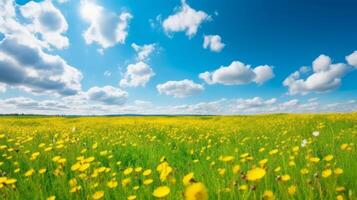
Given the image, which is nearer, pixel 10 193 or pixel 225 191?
pixel 225 191

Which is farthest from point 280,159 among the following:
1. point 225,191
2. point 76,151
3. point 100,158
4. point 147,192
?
point 76,151

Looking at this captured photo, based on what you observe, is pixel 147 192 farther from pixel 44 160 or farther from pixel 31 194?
pixel 44 160

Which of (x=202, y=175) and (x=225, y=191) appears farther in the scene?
(x=202, y=175)

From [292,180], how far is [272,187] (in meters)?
0.29

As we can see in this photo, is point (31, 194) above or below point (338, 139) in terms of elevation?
below

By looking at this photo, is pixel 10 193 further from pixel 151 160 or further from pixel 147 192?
pixel 151 160

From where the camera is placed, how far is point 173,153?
5629mm

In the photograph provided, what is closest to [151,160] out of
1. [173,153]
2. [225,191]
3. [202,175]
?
[173,153]

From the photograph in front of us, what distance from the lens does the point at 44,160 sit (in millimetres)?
5117

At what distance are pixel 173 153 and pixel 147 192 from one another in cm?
287

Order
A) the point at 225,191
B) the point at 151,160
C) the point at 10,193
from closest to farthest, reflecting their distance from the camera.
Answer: the point at 225,191 → the point at 10,193 → the point at 151,160

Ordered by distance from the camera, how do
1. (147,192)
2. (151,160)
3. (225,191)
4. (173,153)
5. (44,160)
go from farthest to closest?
(173,153)
(44,160)
(151,160)
(147,192)
(225,191)

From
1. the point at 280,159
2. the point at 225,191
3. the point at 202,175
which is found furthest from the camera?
the point at 280,159

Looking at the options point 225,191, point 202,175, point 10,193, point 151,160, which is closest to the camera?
point 225,191
